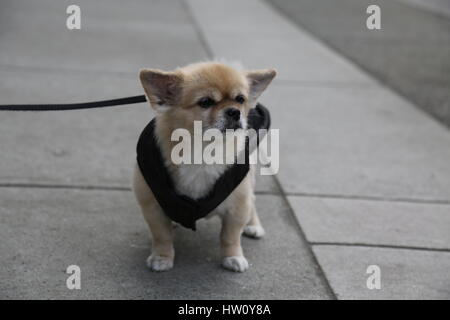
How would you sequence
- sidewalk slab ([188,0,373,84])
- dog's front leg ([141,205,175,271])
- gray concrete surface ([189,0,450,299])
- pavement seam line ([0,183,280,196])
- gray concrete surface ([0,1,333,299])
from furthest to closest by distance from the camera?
sidewalk slab ([188,0,373,84]) < pavement seam line ([0,183,280,196]) < gray concrete surface ([189,0,450,299]) < dog's front leg ([141,205,175,271]) < gray concrete surface ([0,1,333,299])

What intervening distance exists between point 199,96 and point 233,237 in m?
0.86

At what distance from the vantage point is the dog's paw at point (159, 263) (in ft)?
11.7

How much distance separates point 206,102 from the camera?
335 centimetres

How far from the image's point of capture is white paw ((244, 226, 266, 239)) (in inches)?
161

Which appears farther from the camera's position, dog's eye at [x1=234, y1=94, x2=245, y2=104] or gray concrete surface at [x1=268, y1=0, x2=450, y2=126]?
gray concrete surface at [x1=268, y1=0, x2=450, y2=126]

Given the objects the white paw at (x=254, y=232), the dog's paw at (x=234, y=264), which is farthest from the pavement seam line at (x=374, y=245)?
the dog's paw at (x=234, y=264)

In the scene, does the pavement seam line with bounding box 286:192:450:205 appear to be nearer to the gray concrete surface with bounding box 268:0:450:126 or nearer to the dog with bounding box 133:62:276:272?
the dog with bounding box 133:62:276:272

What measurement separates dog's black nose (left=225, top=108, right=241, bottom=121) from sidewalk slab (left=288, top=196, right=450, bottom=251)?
118cm

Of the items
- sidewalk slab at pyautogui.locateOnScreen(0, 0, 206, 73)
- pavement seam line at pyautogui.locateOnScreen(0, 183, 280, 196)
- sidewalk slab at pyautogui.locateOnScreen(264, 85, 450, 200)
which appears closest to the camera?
pavement seam line at pyautogui.locateOnScreen(0, 183, 280, 196)

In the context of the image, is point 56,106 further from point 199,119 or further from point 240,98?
point 240,98

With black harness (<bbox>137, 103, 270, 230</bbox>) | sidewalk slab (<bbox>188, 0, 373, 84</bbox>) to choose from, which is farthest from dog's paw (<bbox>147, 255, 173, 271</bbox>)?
sidewalk slab (<bbox>188, 0, 373, 84</bbox>)
